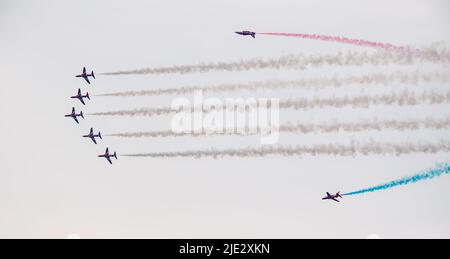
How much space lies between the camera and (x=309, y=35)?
69.6m
